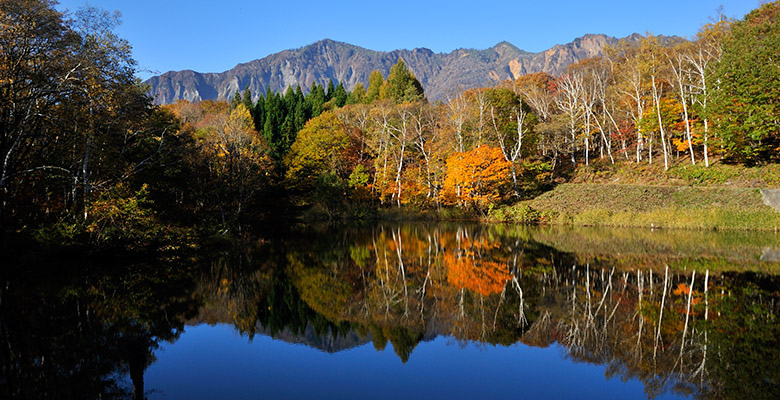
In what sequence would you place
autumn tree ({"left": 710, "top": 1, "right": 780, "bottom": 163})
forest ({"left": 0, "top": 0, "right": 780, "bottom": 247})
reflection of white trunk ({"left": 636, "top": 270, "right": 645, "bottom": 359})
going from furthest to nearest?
autumn tree ({"left": 710, "top": 1, "right": 780, "bottom": 163}), forest ({"left": 0, "top": 0, "right": 780, "bottom": 247}), reflection of white trunk ({"left": 636, "top": 270, "right": 645, "bottom": 359})

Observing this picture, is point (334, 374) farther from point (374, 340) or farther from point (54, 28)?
point (54, 28)

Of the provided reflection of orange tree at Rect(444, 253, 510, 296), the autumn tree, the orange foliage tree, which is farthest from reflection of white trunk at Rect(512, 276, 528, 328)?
the autumn tree

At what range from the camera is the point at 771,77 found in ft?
84.1

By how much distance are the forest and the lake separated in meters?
3.45

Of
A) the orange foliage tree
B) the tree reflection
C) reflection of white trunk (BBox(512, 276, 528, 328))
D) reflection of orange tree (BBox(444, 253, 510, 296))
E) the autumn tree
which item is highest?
the autumn tree

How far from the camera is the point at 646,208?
27.3m

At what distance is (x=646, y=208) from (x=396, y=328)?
959 inches

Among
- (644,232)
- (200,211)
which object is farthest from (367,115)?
(644,232)

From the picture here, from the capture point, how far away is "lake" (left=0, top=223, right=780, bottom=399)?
5891 millimetres

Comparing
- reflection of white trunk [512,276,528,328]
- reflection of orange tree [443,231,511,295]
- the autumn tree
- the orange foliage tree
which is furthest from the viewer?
the orange foliage tree

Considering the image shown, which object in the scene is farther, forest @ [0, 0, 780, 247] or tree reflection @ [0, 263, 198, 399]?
forest @ [0, 0, 780, 247]

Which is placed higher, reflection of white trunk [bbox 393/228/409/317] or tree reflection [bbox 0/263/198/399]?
tree reflection [bbox 0/263/198/399]

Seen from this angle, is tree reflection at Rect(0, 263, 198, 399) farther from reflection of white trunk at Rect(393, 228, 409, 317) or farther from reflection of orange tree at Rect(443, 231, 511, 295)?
reflection of orange tree at Rect(443, 231, 511, 295)

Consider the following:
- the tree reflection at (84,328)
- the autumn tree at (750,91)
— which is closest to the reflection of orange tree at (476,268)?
the tree reflection at (84,328)
